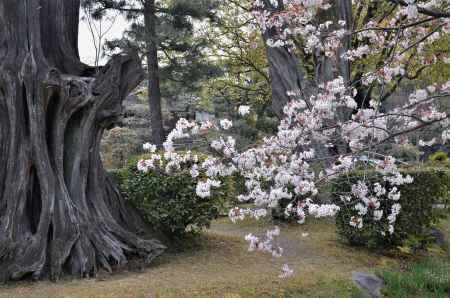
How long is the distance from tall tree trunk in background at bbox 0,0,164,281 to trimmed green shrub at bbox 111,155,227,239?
0.71 meters

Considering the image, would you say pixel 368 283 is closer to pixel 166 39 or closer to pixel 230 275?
pixel 230 275

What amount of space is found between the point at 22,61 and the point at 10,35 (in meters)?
0.42

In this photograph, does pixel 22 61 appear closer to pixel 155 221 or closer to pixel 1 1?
pixel 1 1

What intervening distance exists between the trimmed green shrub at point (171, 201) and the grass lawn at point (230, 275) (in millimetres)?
488

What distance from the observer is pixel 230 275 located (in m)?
6.07

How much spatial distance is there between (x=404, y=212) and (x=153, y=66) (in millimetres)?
8493

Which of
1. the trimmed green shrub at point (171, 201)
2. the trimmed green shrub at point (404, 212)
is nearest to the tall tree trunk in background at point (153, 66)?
the trimmed green shrub at point (171, 201)

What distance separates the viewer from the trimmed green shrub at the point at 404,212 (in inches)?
309

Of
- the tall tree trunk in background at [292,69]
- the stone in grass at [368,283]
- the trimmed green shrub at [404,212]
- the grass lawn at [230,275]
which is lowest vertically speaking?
the stone in grass at [368,283]

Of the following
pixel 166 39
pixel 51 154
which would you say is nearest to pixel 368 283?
pixel 51 154

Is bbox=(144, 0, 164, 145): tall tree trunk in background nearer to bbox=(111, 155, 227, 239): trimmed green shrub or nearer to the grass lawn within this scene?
bbox=(111, 155, 227, 239): trimmed green shrub

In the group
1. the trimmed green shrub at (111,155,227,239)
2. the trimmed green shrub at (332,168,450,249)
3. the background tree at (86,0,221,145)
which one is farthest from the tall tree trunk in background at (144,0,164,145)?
the trimmed green shrub at (332,168,450,249)

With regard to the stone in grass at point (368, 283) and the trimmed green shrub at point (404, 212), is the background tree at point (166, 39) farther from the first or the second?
the stone in grass at point (368, 283)

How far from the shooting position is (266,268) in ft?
21.2
